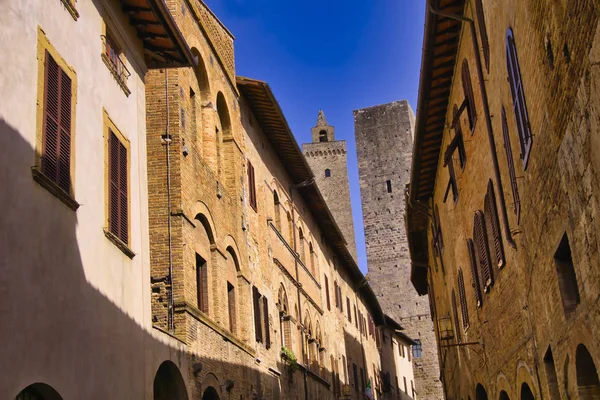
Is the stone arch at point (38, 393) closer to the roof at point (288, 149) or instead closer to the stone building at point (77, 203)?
the stone building at point (77, 203)

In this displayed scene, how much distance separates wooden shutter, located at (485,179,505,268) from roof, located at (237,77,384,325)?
7803mm

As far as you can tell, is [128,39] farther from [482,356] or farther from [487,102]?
[482,356]

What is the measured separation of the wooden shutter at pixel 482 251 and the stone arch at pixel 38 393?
7.69m

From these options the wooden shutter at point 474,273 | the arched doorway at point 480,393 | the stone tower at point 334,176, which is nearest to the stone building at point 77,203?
the wooden shutter at point 474,273

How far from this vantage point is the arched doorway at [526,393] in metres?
12.1

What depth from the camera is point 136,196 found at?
38.7ft

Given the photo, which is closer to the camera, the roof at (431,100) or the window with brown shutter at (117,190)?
the window with brown shutter at (117,190)

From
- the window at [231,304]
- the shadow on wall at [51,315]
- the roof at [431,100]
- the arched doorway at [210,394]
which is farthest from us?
the window at [231,304]

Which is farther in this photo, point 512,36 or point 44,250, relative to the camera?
point 512,36

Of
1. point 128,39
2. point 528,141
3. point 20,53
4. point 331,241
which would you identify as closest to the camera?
point 20,53

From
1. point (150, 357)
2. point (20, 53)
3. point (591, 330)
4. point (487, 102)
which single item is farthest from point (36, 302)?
point (487, 102)

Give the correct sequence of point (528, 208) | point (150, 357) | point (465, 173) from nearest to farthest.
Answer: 1. point (528, 208)
2. point (150, 357)
3. point (465, 173)

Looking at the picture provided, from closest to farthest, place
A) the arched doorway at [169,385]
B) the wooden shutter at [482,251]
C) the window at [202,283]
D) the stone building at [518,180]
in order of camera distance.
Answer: the stone building at [518,180] → the arched doorway at [169,385] → the wooden shutter at [482,251] → the window at [202,283]

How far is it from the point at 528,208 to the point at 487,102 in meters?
2.45
